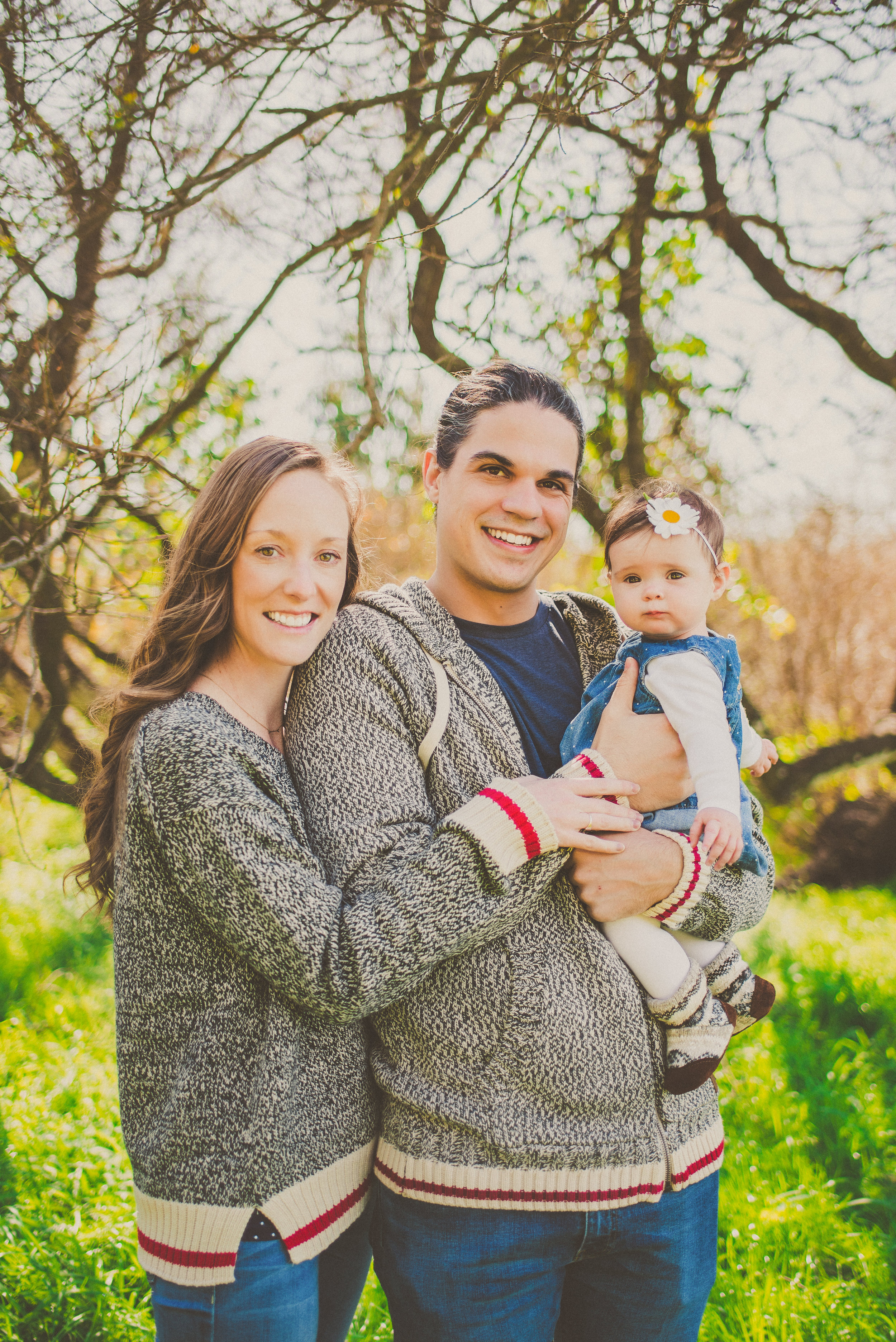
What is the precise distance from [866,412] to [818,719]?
5317 millimetres

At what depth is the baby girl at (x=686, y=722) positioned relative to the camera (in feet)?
4.83

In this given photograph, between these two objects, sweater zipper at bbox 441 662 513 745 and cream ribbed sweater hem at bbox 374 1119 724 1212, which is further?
sweater zipper at bbox 441 662 513 745

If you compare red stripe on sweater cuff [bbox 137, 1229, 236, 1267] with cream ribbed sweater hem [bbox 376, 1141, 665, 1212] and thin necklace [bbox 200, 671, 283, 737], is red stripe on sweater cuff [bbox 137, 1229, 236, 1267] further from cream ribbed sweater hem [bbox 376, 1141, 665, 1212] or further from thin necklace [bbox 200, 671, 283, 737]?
thin necklace [bbox 200, 671, 283, 737]

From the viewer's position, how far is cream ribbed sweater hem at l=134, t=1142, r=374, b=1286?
125 cm

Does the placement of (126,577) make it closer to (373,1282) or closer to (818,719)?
(373,1282)

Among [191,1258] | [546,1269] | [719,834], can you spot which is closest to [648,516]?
[719,834]

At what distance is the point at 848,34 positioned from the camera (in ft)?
8.57

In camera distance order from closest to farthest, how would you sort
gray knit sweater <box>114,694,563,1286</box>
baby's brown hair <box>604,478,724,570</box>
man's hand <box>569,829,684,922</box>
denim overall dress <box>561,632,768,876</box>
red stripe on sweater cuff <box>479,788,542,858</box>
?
gray knit sweater <box>114,694,563,1286</box> → red stripe on sweater cuff <box>479,788,542,858</box> → man's hand <box>569,829,684,922</box> → denim overall dress <box>561,632,768,876</box> → baby's brown hair <box>604,478,724,570</box>

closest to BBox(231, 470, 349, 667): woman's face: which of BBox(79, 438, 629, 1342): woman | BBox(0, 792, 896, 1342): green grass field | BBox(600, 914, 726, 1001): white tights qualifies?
BBox(79, 438, 629, 1342): woman

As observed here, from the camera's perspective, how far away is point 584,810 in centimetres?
138

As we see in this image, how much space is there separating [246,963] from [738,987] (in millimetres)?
999

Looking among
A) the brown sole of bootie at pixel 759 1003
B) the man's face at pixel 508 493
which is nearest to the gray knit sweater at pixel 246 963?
the man's face at pixel 508 493

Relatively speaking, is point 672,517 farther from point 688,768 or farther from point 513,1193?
point 513,1193

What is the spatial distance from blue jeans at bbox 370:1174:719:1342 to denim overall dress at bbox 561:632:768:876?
0.65 meters
